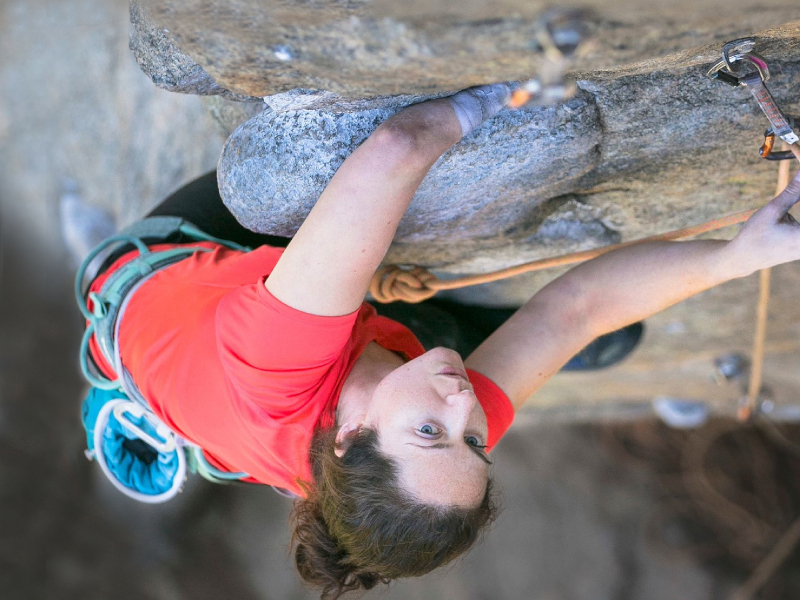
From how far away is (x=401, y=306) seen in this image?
123cm

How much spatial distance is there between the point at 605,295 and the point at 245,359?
0.45 metres

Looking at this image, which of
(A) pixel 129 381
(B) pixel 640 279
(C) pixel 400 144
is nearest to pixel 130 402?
(A) pixel 129 381

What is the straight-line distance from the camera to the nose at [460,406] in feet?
2.49

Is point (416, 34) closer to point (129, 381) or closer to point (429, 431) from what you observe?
point (429, 431)

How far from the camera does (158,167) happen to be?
68.3 inches

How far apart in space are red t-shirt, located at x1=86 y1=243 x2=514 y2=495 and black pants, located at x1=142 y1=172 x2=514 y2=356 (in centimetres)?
15

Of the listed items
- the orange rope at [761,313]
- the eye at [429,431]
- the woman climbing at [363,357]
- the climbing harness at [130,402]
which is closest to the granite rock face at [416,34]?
the woman climbing at [363,357]

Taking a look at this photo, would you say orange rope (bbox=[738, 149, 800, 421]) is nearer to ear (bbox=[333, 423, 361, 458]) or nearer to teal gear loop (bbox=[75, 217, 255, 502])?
ear (bbox=[333, 423, 361, 458])

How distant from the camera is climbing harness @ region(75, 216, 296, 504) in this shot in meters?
0.98

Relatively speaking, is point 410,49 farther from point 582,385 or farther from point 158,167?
point 582,385

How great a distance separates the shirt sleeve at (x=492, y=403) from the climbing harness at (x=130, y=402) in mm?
341

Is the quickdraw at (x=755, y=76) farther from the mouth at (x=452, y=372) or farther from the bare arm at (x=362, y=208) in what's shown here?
the mouth at (x=452, y=372)

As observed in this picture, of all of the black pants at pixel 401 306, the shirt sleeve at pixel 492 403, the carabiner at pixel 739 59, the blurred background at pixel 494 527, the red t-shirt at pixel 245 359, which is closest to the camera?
the carabiner at pixel 739 59

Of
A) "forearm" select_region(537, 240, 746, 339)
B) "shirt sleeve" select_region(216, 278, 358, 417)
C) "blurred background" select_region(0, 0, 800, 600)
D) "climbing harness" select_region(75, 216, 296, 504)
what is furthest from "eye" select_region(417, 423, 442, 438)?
"blurred background" select_region(0, 0, 800, 600)
